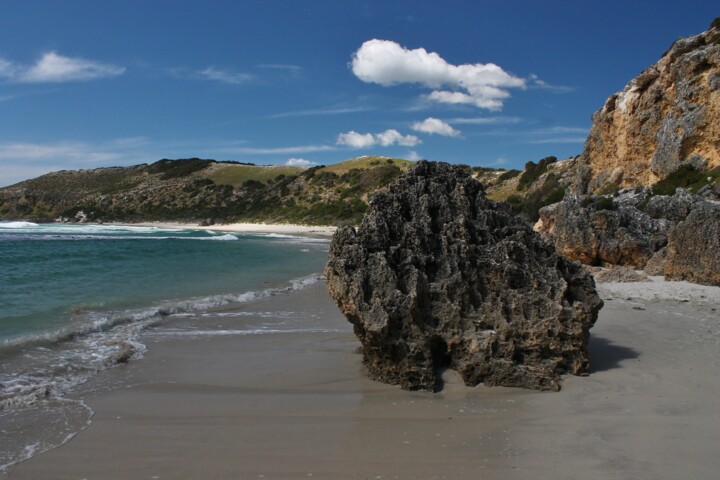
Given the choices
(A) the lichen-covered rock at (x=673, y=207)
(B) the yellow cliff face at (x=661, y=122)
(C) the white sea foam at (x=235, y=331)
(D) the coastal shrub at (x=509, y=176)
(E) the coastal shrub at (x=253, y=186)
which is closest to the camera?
(C) the white sea foam at (x=235, y=331)

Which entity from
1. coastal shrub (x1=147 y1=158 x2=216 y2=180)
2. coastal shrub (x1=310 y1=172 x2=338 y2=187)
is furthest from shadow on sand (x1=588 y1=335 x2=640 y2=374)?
coastal shrub (x1=147 y1=158 x2=216 y2=180)

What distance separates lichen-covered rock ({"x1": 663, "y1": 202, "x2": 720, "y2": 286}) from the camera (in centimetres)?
1224

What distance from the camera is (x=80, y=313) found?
36.2 feet

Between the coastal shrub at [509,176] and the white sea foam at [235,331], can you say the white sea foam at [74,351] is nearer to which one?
the white sea foam at [235,331]

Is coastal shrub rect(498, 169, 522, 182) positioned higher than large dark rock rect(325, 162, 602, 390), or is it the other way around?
coastal shrub rect(498, 169, 522, 182)

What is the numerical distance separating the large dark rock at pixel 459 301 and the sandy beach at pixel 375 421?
0.88 feet

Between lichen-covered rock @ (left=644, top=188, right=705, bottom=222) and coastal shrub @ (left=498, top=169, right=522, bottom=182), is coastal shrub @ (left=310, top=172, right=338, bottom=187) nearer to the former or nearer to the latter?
coastal shrub @ (left=498, top=169, right=522, bottom=182)

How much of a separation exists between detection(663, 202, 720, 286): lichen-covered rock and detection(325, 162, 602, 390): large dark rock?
7112 mm

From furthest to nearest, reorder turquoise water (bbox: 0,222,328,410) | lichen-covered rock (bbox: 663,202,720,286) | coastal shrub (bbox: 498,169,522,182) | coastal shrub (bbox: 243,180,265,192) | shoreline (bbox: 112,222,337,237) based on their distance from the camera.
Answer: coastal shrub (bbox: 243,180,265,192) < coastal shrub (bbox: 498,169,522,182) < shoreline (bbox: 112,222,337,237) < lichen-covered rock (bbox: 663,202,720,286) < turquoise water (bbox: 0,222,328,410)

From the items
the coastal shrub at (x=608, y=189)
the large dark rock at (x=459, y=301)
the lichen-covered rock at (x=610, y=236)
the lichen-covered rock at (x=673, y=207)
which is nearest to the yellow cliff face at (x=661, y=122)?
the coastal shrub at (x=608, y=189)

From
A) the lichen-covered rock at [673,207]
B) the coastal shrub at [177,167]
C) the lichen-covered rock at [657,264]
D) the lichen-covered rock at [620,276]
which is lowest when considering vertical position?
the lichen-covered rock at [620,276]

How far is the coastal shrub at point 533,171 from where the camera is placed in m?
53.3

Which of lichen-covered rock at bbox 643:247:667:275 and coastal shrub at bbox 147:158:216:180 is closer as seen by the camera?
lichen-covered rock at bbox 643:247:667:275

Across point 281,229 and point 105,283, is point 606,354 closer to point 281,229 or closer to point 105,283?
point 105,283
